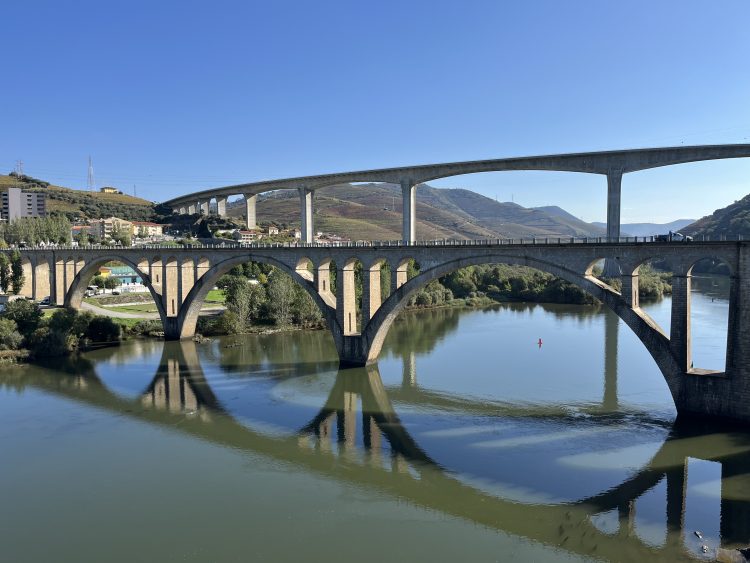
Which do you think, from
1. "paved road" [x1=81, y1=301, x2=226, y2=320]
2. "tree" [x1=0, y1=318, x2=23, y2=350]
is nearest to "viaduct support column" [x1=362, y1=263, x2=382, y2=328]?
"paved road" [x1=81, y1=301, x2=226, y2=320]

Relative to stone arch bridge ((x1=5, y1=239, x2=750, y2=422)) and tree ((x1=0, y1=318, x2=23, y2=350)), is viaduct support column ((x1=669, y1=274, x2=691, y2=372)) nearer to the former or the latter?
stone arch bridge ((x1=5, y1=239, x2=750, y2=422))

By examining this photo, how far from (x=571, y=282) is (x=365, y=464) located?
41.6ft

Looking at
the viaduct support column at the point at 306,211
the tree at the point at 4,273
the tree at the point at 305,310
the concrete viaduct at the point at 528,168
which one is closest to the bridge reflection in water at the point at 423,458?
the concrete viaduct at the point at 528,168

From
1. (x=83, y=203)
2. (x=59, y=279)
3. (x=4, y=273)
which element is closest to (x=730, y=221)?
(x=59, y=279)

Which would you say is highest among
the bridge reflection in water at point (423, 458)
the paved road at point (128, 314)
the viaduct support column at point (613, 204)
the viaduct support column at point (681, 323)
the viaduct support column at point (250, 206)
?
the viaduct support column at point (250, 206)

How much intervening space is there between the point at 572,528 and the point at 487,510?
2318 millimetres

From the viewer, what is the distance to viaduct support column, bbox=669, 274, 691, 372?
21469mm

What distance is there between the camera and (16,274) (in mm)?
51156

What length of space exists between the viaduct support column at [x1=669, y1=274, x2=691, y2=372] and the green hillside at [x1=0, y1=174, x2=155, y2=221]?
10167cm

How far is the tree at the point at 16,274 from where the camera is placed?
50938 mm

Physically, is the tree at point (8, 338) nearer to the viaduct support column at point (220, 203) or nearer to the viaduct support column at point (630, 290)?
the viaduct support column at point (220, 203)

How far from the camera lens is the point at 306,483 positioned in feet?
58.1

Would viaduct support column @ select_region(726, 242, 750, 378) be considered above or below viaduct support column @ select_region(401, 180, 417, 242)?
below

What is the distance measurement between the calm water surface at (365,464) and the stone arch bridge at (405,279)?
1.90 m
